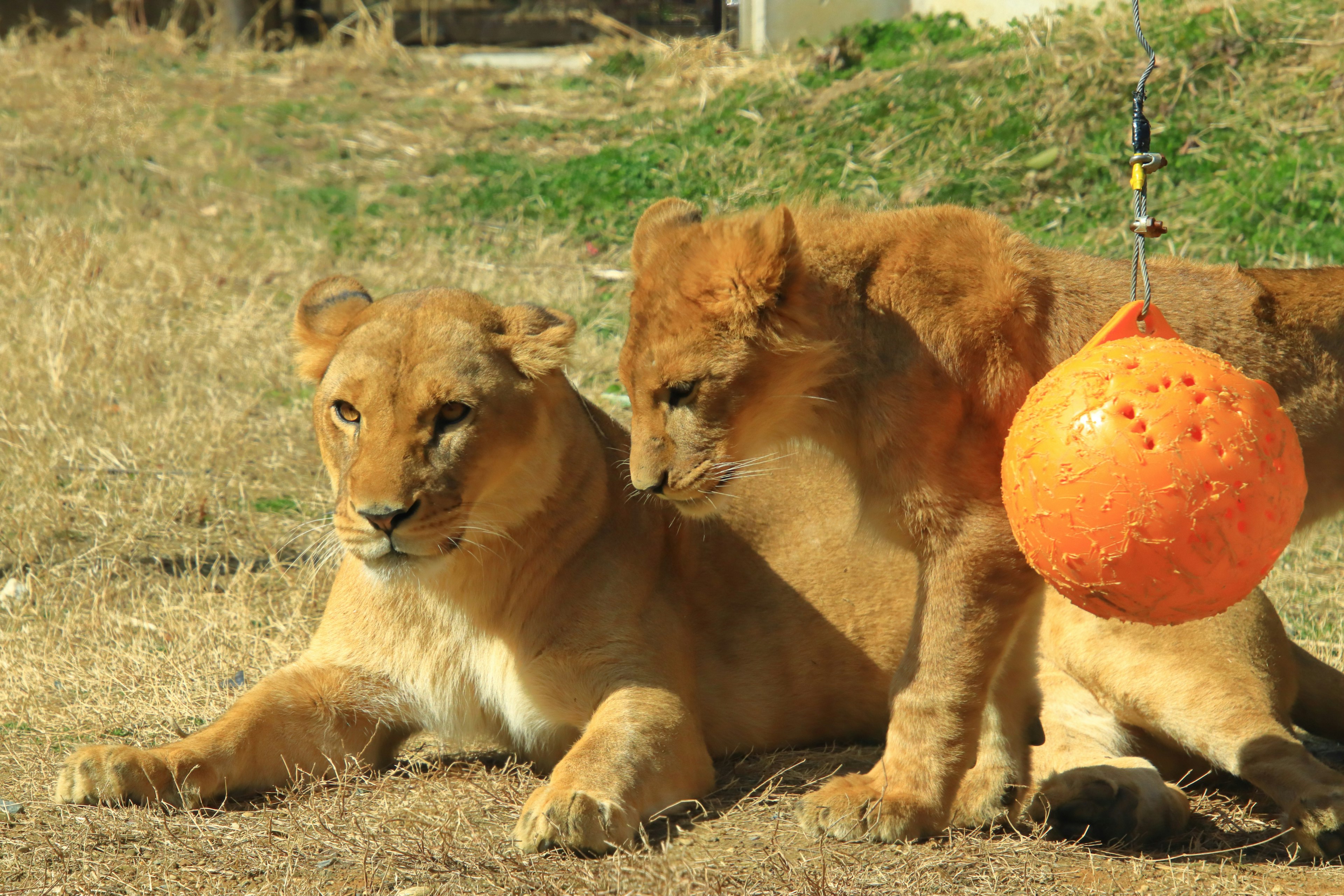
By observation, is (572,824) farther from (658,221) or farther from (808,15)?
(808,15)

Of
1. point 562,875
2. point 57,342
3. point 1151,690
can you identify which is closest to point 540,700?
point 562,875

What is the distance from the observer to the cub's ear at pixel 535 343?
11.9 ft

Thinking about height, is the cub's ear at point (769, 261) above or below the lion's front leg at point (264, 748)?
above

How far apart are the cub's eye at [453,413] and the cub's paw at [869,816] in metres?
1.26

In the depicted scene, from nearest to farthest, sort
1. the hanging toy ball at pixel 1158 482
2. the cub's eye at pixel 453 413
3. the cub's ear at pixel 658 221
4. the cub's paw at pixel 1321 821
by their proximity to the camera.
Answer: the hanging toy ball at pixel 1158 482 → the cub's paw at pixel 1321 821 → the cub's eye at pixel 453 413 → the cub's ear at pixel 658 221

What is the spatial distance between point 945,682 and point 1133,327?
35.3 inches

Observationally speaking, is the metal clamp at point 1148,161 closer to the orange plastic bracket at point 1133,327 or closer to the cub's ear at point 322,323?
the orange plastic bracket at point 1133,327

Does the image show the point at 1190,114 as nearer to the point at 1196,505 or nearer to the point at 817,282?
the point at 817,282

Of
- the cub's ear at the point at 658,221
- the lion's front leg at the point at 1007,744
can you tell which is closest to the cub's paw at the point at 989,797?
the lion's front leg at the point at 1007,744

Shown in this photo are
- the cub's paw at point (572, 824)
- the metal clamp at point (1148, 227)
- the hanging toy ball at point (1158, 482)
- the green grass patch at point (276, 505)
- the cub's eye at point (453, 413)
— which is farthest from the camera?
the green grass patch at point (276, 505)

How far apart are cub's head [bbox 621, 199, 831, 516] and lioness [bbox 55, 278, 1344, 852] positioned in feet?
0.49

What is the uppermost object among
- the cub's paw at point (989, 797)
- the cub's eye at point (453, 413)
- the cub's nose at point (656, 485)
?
the cub's eye at point (453, 413)

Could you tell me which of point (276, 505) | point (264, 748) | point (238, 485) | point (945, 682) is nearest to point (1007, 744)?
point (945, 682)

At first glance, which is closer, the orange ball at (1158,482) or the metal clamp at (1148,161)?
the orange ball at (1158,482)
